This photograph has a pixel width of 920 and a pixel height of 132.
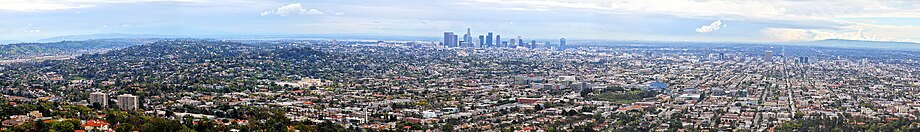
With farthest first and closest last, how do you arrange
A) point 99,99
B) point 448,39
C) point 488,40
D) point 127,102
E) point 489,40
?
point 489,40 < point 488,40 < point 448,39 < point 99,99 < point 127,102

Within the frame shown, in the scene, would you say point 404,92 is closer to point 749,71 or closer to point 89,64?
point 89,64

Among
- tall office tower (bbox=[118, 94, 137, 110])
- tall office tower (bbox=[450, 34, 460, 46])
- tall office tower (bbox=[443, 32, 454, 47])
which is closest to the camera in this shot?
tall office tower (bbox=[118, 94, 137, 110])

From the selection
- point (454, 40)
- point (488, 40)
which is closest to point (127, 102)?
point (454, 40)

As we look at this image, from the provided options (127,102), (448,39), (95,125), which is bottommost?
(448,39)

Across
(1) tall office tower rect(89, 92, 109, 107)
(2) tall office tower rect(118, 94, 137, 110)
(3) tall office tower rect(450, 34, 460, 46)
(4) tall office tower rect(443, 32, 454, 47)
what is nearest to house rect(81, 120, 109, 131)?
(2) tall office tower rect(118, 94, 137, 110)

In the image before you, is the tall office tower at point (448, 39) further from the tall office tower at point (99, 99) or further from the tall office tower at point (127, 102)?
the tall office tower at point (127, 102)

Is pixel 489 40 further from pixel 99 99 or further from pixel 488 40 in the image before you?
pixel 99 99

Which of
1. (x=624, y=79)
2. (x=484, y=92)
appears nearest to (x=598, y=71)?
(x=624, y=79)

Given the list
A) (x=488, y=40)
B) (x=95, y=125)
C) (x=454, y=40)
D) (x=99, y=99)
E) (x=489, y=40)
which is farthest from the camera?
(x=489, y=40)

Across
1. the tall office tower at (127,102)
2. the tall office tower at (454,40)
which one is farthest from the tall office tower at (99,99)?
the tall office tower at (454,40)

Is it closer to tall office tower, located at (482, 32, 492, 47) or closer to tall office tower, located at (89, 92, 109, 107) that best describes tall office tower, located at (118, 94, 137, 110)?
tall office tower, located at (89, 92, 109, 107)

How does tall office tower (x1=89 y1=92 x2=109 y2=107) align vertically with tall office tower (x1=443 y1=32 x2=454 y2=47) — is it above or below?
above
